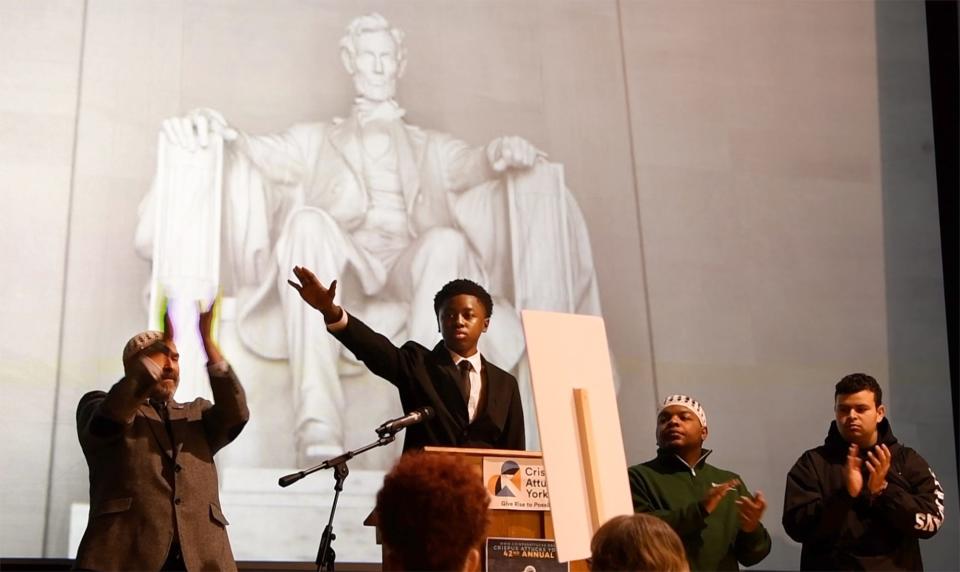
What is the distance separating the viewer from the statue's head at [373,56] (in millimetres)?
5234

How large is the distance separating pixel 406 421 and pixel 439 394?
310mm

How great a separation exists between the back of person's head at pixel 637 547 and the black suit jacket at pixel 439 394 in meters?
1.51

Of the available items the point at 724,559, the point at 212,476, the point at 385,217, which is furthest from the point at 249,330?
A: the point at 724,559

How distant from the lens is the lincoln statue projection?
478 cm

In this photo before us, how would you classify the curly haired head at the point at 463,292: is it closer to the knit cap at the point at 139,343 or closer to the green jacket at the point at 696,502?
the green jacket at the point at 696,502

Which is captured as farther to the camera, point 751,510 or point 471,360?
point 471,360

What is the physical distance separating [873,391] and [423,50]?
2.73m

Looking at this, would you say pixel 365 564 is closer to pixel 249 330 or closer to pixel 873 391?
pixel 249 330

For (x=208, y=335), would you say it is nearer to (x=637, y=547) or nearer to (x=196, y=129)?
(x=637, y=547)

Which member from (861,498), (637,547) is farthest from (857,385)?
(637,547)

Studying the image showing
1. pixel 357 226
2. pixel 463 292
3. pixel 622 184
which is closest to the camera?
pixel 463 292

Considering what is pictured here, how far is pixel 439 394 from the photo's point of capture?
143 inches

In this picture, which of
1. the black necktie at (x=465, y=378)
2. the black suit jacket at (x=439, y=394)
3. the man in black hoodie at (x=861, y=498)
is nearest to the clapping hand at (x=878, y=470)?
the man in black hoodie at (x=861, y=498)

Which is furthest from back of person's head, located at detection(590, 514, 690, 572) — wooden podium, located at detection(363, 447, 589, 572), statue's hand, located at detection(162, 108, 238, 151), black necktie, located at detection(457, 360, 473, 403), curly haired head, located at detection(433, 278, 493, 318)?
statue's hand, located at detection(162, 108, 238, 151)
